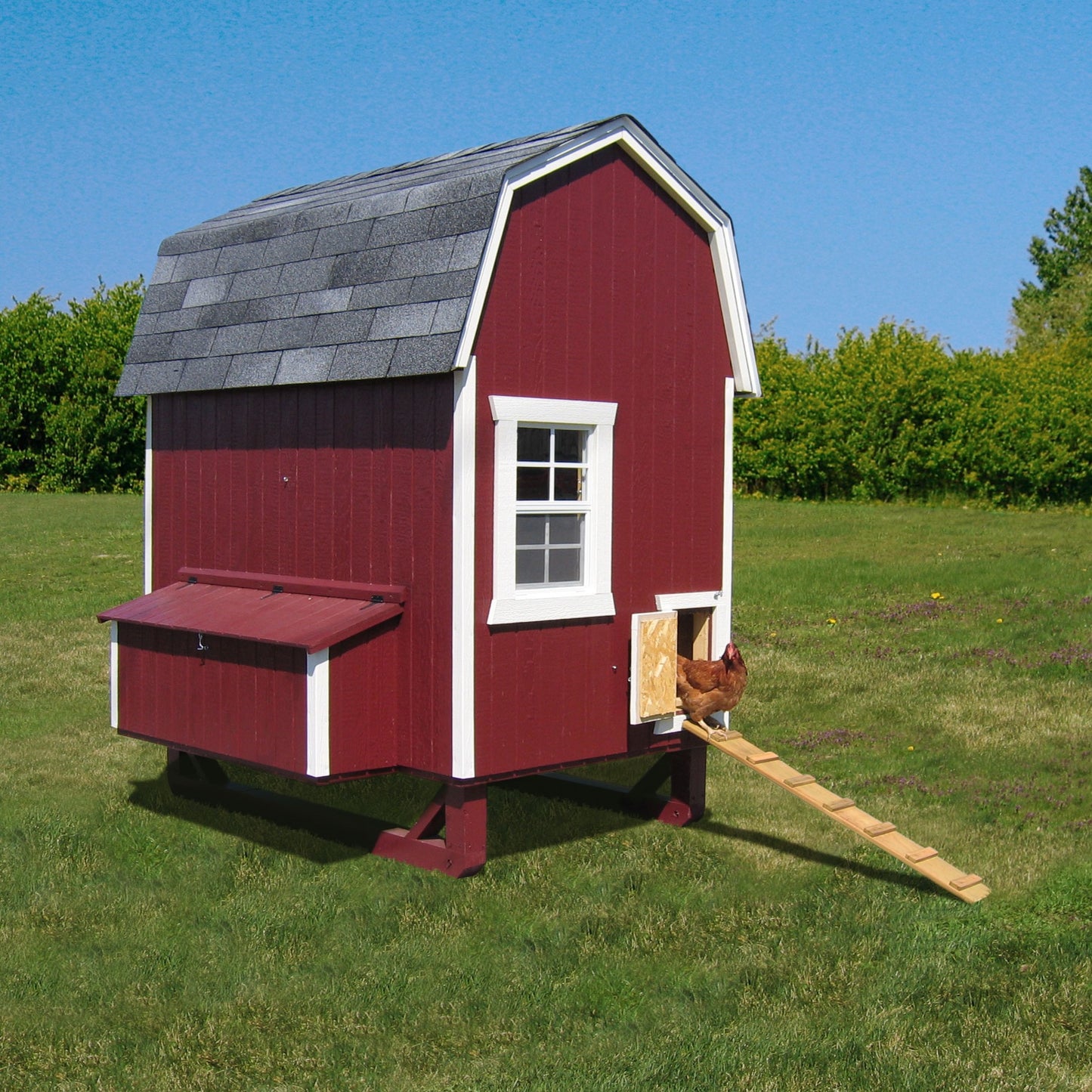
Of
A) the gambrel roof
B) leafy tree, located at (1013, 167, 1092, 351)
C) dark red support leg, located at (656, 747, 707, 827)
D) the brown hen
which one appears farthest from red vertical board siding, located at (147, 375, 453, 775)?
leafy tree, located at (1013, 167, 1092, 351)

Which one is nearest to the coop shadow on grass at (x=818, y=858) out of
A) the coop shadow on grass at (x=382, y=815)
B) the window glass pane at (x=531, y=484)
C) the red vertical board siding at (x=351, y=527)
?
the coop shadow on grass at (x=382, y=815)

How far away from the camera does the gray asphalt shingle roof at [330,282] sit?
8.80 meters

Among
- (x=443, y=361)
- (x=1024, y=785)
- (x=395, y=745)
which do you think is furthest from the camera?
(x=1024, y=785)

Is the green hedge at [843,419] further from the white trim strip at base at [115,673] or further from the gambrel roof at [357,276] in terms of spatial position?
the white trim strip at base at [115,673]

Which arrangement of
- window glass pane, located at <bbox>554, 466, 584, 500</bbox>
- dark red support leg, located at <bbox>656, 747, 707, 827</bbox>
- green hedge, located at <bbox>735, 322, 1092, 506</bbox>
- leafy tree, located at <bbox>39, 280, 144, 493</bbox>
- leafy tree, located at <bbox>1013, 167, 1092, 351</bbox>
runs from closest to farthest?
window glass pane, located at <bbox>554, 466, 584, 500</bbox> → dark red support leg, located at <bbox>656, 747, 707, 827</bbox> → green hedge, located at <bbox>735, 322, 1092, 506</bbox> → leafy tree, located at <bbox>39, 280, 144, 493</bbox> → leafy tree, located at <bbox>1013, 167, 1092, 351</bbox>

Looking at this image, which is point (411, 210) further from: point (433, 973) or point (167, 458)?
point (433, 973)

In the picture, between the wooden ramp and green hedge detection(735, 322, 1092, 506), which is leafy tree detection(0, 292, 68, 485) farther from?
the wooden ramp

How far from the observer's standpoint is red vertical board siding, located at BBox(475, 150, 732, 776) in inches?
352

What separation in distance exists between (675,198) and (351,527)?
10.7 ft

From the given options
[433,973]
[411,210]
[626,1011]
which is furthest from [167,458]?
[626,1011]

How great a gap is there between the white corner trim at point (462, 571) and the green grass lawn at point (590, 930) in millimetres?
1052

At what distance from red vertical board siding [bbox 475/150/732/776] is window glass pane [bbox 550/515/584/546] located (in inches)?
10.7

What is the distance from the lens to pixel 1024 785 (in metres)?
11.8

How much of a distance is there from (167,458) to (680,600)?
4.18 metres
